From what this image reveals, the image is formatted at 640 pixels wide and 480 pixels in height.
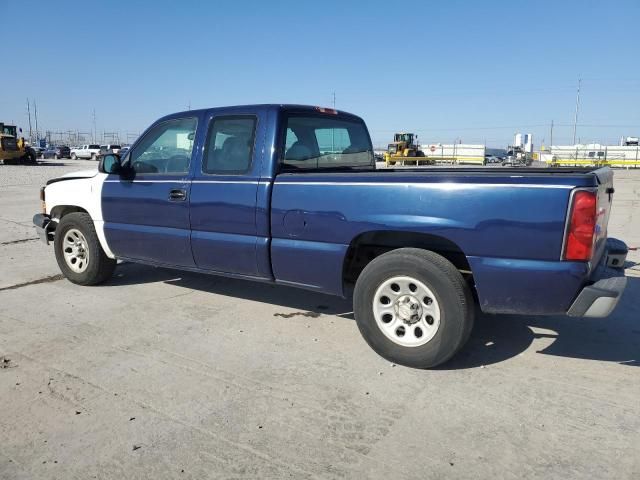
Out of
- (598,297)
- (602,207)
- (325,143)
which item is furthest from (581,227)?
(325,143)

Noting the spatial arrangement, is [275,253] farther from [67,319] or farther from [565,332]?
[565,332]

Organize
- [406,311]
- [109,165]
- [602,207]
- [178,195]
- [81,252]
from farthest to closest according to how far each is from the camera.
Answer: [81,252] < [109,165] < [178,195] < [406,311] < [602,207]

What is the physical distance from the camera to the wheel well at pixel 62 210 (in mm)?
5941

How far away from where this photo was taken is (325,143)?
4953 mm

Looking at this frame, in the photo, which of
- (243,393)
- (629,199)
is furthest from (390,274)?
(629,199)

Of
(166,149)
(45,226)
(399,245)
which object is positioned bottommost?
(45,226)

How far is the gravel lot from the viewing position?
2604 mm

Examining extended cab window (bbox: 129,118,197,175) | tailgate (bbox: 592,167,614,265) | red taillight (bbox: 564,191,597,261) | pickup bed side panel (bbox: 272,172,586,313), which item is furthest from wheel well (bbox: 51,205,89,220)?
tailgate (bbox: 592,167,614,265)

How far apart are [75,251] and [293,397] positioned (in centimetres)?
385

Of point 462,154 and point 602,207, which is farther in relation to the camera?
point 462,154

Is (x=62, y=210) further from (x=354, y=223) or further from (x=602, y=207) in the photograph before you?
(x=602, y=207)

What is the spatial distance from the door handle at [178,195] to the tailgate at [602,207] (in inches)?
134

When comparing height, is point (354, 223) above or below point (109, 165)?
below

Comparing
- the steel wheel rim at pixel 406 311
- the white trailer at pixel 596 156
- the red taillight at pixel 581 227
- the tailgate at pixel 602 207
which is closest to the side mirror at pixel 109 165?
the steel wheel rim at pixel 406 311
